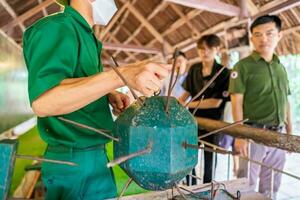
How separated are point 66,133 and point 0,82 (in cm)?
386

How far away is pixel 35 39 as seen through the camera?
818mm

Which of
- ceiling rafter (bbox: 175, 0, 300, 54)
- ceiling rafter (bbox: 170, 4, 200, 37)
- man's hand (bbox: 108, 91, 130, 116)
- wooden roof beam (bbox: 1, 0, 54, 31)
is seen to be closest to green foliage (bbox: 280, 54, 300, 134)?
ceiling rafter (bbox: 175, 0, 300, 54)

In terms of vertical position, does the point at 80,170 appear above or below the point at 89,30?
below

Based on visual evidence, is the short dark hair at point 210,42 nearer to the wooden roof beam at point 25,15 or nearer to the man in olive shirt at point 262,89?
the man in olive shirt at point 262,89

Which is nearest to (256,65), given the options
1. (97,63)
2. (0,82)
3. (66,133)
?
(97,63)

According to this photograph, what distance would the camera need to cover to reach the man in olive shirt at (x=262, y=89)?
7.54 ft

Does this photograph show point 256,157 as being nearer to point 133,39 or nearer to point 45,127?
point 45,127

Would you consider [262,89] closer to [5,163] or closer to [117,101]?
[117,101]

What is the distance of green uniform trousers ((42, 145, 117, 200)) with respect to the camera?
96 cm

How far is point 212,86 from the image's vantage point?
2623 millimetres

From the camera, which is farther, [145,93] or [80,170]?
[80,170]

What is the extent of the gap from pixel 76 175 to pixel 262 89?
1.79m

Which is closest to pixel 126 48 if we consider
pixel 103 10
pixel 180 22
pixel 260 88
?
pixel 180 22

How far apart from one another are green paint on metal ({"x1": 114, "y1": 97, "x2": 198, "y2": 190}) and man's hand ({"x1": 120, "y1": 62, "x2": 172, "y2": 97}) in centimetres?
4
